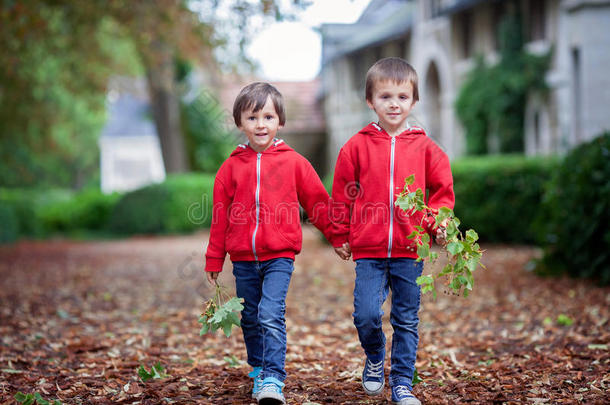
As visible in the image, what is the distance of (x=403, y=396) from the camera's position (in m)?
3.34

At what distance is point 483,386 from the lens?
371 cm

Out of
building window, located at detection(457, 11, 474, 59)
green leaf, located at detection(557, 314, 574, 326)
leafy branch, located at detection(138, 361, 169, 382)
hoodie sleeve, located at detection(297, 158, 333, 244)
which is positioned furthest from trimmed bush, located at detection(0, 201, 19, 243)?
hoodie sleeve, located at detection(297, 158, 333, 244)

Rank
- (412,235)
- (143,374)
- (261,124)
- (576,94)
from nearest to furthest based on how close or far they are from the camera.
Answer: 1. (412,235)
2. (261,124)
3. (143,374)
4. (576,94)

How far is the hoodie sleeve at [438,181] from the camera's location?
134 inches

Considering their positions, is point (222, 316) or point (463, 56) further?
point (463, 56)

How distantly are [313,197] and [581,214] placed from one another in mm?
Result: 4269

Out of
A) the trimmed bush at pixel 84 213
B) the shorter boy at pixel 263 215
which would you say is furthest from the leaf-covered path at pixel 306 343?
the trimmed bush at pixel 84 213

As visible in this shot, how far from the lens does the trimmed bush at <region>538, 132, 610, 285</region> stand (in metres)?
6.64

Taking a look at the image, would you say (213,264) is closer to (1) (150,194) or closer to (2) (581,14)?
(2) (581,14)

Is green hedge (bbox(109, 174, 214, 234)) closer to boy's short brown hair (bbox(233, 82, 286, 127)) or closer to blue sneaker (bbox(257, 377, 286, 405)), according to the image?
boy's short brown hair (bbox(233, 82, 286, 127))

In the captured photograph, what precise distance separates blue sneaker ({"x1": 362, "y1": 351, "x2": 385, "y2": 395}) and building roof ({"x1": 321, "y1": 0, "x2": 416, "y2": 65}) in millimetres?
12837

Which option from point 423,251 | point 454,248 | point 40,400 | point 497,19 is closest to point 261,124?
point 423,251

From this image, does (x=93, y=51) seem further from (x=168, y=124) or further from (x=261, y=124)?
(x=261, y=124)

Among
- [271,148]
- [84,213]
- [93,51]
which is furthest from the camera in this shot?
[84,213]
